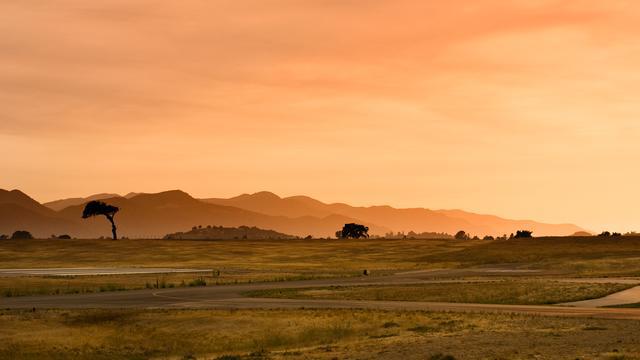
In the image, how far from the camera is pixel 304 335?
48.9 metres

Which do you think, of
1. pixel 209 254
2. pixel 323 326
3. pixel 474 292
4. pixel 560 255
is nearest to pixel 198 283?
pixel 474 292

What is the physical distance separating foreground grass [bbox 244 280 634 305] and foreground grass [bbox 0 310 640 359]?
12523 mm

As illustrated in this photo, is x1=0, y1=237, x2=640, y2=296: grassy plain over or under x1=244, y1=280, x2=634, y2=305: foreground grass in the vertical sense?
over

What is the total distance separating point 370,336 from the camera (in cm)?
4675

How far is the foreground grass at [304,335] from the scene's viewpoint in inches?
1540

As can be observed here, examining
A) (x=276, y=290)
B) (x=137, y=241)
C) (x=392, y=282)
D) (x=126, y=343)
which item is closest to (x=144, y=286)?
(x=276, y=290)

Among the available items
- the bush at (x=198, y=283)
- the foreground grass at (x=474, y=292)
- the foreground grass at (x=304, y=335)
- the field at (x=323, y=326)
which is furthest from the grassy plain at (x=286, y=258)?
the foreground grass at (x=304, y=335)

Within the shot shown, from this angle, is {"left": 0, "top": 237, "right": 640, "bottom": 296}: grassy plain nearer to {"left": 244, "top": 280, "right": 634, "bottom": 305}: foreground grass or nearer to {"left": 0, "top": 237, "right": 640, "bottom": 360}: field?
{"left": 0, "top": 237, "right": 640, "bottom": 360}: field

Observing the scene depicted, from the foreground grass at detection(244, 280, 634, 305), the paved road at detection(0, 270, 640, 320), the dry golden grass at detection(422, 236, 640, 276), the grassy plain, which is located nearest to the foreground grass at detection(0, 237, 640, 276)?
the dry golden grass at detection(422, 236, 640, 276)

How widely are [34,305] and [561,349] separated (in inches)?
1629

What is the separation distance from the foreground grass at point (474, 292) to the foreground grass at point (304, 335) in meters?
12.5

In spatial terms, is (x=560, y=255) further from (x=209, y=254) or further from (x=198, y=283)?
(x=198, y=283)

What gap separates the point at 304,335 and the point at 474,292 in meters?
24.1

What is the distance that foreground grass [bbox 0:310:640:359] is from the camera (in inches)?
1540
